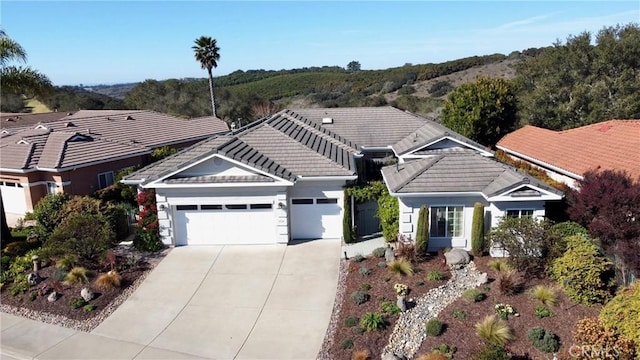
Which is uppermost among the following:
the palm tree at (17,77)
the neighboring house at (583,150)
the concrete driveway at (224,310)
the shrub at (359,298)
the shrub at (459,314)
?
the palm tree at (17,77)

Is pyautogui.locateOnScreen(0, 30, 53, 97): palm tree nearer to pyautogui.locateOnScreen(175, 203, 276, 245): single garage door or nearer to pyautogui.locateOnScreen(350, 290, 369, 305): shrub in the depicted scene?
pyautogui.locateOnScreen(175, 203, 276, 245): single garage door

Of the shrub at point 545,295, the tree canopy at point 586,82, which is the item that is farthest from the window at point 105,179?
the tree canopy at point 586,82

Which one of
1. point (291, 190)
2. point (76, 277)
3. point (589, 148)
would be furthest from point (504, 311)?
point (76, 277)

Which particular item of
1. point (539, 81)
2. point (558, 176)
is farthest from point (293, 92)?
point (558, 176)

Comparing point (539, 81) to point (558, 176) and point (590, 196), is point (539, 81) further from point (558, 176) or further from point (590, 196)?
point (590, 196)

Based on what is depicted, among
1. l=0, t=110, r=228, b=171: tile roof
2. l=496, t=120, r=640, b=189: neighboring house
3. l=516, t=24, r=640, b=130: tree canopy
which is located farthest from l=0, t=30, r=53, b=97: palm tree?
l=516, t=24, r=640, b=130: tree canopy

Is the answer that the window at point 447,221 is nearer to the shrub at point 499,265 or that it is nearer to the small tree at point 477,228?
the small tree at point 477,228

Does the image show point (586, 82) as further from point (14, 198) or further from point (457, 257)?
point (14, 198)
